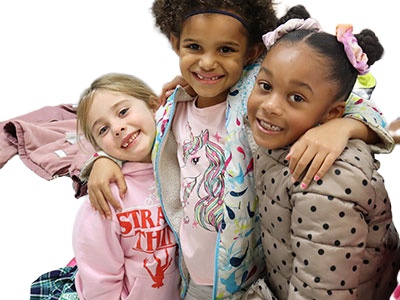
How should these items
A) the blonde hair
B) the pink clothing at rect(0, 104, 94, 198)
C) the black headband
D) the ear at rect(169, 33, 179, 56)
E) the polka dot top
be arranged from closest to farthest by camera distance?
the polka dot top → the black headband → the ear at rect(169, 33, 179, 56) → the blonde hair → the pink clothing at rect(0, 104, 94, 198)

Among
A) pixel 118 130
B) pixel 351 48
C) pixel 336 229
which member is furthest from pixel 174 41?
pixel 336 229

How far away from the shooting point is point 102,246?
1370mm

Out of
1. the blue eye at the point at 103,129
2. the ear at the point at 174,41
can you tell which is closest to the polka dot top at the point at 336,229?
the ear at the point at 174,41

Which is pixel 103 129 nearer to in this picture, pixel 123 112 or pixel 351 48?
pixel 123 112

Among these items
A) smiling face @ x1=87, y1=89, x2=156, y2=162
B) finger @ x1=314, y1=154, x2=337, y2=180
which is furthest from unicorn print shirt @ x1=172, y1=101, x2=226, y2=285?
finger @ x1=314, y1=154, x2=337, y2=180

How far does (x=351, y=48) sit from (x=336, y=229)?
0.33 m

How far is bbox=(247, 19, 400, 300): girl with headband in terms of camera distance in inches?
37.6

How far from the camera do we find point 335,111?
1.05 metres

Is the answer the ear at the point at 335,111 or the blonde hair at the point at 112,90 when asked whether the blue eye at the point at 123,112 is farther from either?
the ear at the point at 335,111

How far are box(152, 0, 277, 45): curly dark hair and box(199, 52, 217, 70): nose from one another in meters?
0.10

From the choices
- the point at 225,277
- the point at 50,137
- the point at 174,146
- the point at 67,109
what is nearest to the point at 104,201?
the point at 174,146

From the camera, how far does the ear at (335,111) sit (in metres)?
1.03

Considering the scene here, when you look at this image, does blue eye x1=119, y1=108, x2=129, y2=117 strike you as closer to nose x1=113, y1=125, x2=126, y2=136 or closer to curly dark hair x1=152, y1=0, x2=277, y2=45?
nose x1=113, y1=125, x2=126, y2=136

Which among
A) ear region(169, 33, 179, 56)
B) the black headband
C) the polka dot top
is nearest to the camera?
the polka dot top
